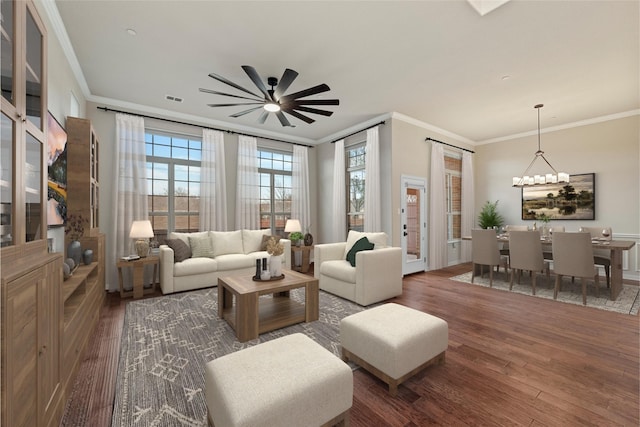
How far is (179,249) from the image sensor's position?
4219mm

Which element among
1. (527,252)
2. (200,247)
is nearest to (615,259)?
(527,252)

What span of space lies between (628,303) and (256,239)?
5.59 metres

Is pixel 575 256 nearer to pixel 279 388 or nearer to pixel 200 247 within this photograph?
pixel 279 388

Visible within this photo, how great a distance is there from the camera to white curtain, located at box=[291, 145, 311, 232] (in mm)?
6297

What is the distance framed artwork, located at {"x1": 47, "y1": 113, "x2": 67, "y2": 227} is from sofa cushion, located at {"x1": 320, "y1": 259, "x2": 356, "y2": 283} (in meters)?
3.08

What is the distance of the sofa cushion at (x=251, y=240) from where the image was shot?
504cm

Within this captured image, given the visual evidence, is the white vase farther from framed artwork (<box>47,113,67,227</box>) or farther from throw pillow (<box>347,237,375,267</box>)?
framed artwork (<box>47,113,67,227</box>)

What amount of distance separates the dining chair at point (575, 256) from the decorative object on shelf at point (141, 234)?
19.3ft

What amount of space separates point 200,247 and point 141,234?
869mm

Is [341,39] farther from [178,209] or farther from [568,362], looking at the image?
[178,209]

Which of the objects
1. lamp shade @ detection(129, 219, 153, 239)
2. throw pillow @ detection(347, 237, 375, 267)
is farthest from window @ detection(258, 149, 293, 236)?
throw pillow @ detection(347, 237, 375, 267)

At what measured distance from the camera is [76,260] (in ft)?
8.93

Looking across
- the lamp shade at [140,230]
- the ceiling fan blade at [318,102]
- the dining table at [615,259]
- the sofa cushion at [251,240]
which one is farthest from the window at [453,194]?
the lamp shade at [140,230]

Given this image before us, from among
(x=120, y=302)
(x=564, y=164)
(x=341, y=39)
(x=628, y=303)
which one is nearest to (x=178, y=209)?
(x=120, y=302)
